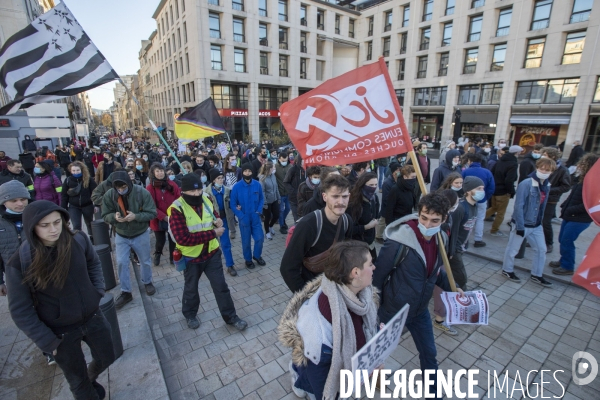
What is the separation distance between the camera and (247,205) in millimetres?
5586

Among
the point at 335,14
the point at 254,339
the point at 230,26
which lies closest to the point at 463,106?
the point at 335,14

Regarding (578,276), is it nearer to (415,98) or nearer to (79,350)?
(79,350)

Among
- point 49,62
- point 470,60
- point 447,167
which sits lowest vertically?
point 447,167

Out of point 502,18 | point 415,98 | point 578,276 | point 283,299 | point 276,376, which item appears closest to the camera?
point 578,276

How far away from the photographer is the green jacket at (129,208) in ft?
14.4

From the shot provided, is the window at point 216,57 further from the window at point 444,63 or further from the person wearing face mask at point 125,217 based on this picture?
the person wearing face mask at point 125,217

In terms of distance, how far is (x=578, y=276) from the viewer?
244cm

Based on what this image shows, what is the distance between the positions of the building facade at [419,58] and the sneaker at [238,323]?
28.6 m

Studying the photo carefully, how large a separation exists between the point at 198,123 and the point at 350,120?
5.59 meters

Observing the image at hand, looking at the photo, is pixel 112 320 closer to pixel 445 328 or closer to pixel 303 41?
pixel 445 328

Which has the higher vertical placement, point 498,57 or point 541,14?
point 541,14

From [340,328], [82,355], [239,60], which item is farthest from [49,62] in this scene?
[239,60]

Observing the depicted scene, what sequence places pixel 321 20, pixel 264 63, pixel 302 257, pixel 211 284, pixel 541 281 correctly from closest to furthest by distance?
1. pixel 302 257
2. pixel 211 284
3. pixel 541 281
4. pixel 264 63
5. pixel 321 20

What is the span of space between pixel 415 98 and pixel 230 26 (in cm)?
2151
